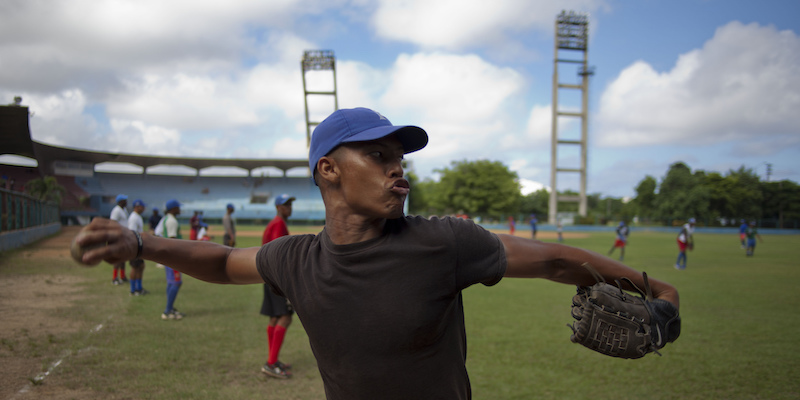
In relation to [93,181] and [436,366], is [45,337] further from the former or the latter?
[93,181]

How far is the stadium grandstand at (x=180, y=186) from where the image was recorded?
48188 millimetres

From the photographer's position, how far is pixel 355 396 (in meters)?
1.74

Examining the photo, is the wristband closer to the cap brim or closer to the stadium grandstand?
the cap brim

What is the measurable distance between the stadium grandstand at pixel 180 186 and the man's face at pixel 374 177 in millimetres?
50185

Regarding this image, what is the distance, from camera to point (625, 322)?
1.86 m

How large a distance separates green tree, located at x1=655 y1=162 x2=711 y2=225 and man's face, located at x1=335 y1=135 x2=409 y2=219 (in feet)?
208

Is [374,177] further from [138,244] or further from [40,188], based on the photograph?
[40,188]

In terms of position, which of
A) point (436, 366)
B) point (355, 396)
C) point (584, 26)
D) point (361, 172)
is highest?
point (584, 26)

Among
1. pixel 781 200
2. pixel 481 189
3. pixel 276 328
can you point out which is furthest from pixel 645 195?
pixel 276 328

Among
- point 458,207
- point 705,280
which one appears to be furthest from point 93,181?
point 705,280

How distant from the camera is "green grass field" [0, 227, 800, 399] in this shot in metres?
5.17

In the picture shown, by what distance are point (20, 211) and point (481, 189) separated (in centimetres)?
5701

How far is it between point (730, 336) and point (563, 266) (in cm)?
729

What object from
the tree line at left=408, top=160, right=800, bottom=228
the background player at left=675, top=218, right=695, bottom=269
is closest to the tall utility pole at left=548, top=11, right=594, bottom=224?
the tree line at left=408, top=160, right=800, bottom=228
